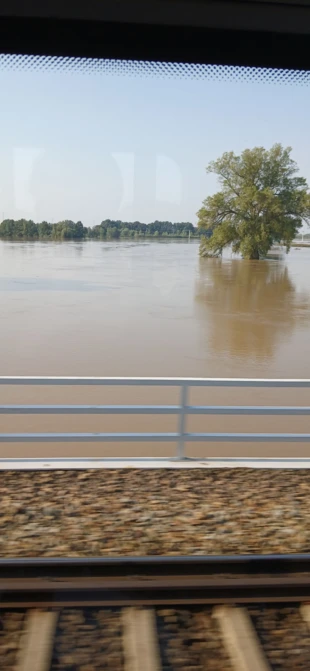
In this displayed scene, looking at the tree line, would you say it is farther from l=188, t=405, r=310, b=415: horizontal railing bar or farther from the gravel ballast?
the gravel ballast

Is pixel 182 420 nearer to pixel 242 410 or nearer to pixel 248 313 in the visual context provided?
pixel 242 410

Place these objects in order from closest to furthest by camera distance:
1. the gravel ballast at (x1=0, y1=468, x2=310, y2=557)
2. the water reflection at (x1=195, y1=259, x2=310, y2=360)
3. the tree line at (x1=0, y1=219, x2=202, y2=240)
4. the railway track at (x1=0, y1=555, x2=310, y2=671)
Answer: the railway track at (x1=0, y1=555, x2=310, y2=671) < the gravel ballast at (x1=0, y1=468, x2=310, y2=557) < the tree line at (x1=0, y1=219, x2=202, y2=240) < the water reflection at (x1=195, y1=259, x2=310, y2=360)

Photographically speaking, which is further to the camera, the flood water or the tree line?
the flood water

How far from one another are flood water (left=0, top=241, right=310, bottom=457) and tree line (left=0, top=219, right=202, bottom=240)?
0.31 metres

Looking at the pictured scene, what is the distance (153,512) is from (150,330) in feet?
8.48

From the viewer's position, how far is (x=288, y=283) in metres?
4.70

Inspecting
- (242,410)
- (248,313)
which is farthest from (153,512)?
(248,313)

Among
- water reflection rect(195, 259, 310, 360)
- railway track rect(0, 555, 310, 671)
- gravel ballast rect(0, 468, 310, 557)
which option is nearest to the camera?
railway track rect(0, 555, 310, 671)

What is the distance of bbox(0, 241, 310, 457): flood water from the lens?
4133 mm

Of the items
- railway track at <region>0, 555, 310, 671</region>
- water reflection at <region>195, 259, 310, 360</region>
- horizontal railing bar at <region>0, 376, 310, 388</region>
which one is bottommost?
railway track at <region>0, 555, 310, 671</region>

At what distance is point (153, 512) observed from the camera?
2.85m

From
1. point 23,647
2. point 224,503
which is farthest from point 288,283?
point 23,647

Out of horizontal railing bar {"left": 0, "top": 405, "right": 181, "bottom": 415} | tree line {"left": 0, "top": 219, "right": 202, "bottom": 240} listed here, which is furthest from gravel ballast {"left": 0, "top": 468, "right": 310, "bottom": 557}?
tree line {"left": 0, "top": 219, "right": 202, "bottom": 240}

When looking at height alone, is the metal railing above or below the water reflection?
below
